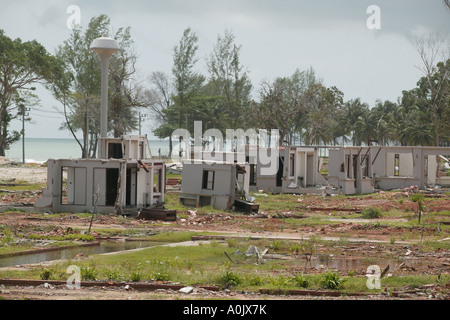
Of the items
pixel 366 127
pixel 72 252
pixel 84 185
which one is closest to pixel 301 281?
pixel 72 252

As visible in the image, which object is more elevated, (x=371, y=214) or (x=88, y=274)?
(x=371, y=214)

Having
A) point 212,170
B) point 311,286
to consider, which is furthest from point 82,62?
point 311,286

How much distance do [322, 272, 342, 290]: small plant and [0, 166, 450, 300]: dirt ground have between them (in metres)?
0.97

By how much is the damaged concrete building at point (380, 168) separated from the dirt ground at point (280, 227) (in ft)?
13.6

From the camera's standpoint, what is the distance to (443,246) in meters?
18.6

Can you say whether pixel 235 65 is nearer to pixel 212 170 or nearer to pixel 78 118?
pixel 78 118

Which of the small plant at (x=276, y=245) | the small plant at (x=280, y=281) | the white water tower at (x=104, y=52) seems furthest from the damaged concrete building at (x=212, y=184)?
the small plant at (x=280, y=281)

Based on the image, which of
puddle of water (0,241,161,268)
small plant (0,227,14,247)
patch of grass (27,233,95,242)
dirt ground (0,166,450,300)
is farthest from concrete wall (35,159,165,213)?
puddle of water (0,241,161,268)

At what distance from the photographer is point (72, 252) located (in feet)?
58.1

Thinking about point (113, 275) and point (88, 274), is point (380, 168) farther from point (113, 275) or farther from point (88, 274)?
point (88, 274)

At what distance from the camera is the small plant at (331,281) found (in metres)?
12.7

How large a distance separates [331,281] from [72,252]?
7692mm

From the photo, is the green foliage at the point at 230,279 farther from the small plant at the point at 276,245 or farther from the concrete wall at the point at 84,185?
the concrete wall at the point at 84,185
